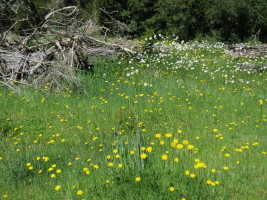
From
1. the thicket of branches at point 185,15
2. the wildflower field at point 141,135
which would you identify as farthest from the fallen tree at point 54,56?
the thicket of branches at point 185,15

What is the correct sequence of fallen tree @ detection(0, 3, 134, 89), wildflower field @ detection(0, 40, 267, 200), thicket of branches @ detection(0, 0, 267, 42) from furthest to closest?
1. thicket of branches @ detection(0, 0, 267, 42)
2. fallen tree @ detection(0, 3, 134, 89)
3. wildflower field @ detection(0, 40, 267, 200)

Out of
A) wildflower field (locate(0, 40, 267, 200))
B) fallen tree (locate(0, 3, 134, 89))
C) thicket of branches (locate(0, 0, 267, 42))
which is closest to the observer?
wildflower field (locate(0, 40, 267, 200))

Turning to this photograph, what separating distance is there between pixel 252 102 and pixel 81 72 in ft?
16.2

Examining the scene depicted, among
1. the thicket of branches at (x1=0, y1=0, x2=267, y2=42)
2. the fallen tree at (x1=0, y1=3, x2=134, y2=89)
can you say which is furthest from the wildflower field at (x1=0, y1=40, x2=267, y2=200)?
the thicket of branches at (x1=0, y1=0, x2=267, y2=42)

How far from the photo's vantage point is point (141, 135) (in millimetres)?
4316

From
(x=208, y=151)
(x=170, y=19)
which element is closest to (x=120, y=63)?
A: (x=208, y=151)

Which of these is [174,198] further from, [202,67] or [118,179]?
[202,67]

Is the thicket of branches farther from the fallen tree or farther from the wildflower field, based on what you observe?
the wildflower field

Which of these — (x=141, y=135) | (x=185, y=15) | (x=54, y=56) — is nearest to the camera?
(x=141, y=135)

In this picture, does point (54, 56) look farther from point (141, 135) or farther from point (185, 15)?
point (185, 15)

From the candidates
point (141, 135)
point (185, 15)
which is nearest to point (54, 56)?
point (141, 135)

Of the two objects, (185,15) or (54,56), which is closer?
(54,56)

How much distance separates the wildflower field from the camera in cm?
353

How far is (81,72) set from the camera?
9227 millimetres
